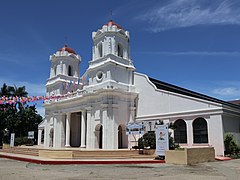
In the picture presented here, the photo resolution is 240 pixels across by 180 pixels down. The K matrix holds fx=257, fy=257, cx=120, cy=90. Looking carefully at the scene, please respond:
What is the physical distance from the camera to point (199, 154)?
1844 cm

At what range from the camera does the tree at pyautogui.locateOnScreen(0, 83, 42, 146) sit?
150ft

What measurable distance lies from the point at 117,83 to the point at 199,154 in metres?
12.6

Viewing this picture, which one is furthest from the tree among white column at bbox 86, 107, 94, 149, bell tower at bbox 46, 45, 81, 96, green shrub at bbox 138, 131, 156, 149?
green shrub at bbox 138, 131, 156, 149

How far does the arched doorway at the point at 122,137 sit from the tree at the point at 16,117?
24253mm

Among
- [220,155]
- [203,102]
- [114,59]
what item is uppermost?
[114,59]

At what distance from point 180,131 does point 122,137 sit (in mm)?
6733

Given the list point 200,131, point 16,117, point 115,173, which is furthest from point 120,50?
point 16,117

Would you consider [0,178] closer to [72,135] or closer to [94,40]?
[94,40]

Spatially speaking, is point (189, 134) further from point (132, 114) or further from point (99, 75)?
point (99, 75)

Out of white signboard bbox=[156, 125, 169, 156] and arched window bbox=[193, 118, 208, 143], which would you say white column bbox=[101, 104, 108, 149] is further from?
arched window bbox=[193, 118, 208, 143]

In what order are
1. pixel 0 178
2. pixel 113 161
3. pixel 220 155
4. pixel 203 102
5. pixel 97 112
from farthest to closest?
1. pixel 97 112
2. pixel 203 102
3. pixel 220 155
4. pixel 113 161
5. pixel 0 178

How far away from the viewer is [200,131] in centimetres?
2353

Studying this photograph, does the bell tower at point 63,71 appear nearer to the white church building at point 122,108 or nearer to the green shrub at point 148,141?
the white church building at point 122,108

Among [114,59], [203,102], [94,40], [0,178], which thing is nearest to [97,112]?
[114,59]
